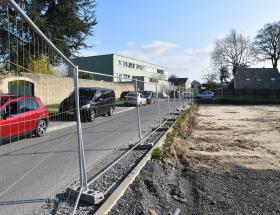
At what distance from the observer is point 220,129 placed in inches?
758

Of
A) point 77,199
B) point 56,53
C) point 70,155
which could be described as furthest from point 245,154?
point 56,53

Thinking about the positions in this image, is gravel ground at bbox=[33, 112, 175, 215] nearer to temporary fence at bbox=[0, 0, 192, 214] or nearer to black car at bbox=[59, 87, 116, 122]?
temporary fence at bbox=[0, 0, 192, 214]

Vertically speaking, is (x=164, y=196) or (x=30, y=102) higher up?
(x=30, y=102)

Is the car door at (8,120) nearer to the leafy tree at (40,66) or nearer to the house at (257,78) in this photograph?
the leafy tree at (40,66)

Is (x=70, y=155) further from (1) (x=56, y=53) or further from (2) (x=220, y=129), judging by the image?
(2) (x=220, y=129)

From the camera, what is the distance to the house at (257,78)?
90250 mm

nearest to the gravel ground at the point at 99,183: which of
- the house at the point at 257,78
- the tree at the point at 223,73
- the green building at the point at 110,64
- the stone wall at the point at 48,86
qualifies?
the stone wall at the point at 48,86

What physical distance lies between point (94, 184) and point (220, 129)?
12581 millimetres

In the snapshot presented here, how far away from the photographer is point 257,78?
91.2 metres

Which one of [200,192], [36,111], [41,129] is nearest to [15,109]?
[36,111]

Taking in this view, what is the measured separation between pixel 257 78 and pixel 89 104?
283 feet

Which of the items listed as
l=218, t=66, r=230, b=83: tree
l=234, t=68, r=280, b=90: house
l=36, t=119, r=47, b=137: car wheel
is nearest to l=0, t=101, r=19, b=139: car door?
l=36, t=119, r=47, b=137: car wheel

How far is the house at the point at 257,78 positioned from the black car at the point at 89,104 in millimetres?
79004

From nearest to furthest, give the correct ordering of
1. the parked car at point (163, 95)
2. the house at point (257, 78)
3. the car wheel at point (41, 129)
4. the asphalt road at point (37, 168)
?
the asphalt road at point (37, 168) → the car wheel at point (41, 129) → the parked car at point (163, 95) → the house at point (257, 78)
